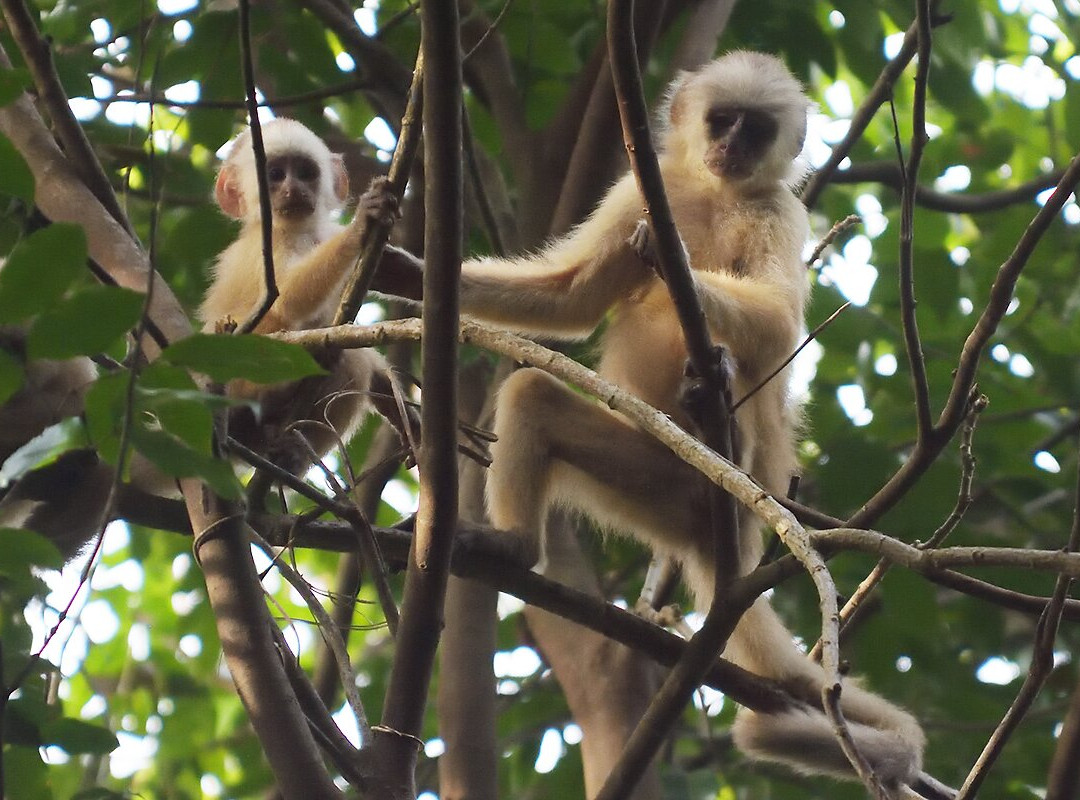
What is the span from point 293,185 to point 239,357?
3.42 m

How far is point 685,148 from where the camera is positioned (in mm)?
5418

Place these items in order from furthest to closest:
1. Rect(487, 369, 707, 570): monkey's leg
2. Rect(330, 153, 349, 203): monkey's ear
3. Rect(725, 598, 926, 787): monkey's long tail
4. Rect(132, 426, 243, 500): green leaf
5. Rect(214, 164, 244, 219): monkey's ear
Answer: Rect(330, 153, 349, 203): monkey's ear
Rect(214, 164, 244, 219): monkey's ear
Rect(487, 369, 707, 570): monkey's leg
Rect(725, 598, 926, 787): monkey's long tail
Rect(132, 426, 243, 500): green leaf

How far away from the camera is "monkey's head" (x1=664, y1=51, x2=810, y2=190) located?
5.05 m

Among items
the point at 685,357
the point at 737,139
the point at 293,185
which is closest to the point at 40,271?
the point at 685,357

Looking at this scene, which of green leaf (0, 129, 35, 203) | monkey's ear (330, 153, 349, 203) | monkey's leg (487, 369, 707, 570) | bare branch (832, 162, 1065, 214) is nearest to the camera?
green leaf (0, 129, 35, 203)

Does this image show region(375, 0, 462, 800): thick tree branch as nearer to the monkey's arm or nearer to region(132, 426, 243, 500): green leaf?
region(132, 426, 243, 500): green leaf

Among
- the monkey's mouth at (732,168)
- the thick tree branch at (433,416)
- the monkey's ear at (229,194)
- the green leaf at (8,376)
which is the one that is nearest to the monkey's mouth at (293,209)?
the monkey's ear at (229,194)

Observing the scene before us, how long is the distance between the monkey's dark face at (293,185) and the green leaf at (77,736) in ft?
9.04

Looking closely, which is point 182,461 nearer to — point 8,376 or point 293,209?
point 8,376

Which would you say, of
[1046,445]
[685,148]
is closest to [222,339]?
[685,148]

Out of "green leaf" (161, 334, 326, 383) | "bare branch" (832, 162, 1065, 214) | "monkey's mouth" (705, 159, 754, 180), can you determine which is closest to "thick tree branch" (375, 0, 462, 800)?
"green leaf" (161, 334, 326, 383)

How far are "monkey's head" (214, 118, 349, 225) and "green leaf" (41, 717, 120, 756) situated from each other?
2.80 meters

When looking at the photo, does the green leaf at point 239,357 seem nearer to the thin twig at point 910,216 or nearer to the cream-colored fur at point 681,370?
the thin twig at point 910,216

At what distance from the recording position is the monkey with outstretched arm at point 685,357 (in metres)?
4.26
